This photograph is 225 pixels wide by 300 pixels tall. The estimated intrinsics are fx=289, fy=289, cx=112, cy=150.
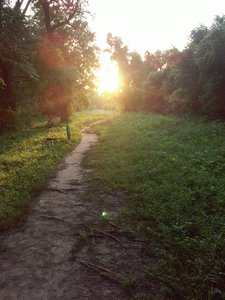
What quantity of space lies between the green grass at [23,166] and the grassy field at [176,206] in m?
2.22

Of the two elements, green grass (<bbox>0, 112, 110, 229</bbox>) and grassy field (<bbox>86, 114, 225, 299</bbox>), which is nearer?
grassy field (<bbox>86, 114, 225, 299</bbox>)

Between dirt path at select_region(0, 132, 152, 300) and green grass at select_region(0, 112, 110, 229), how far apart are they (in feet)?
1.94

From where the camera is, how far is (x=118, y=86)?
183 feet

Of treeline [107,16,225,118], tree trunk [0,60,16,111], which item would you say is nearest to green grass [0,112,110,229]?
tree trunk [0,60,16,111]

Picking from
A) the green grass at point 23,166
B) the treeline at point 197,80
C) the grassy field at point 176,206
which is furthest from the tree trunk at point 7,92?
the treeline at point 197,80

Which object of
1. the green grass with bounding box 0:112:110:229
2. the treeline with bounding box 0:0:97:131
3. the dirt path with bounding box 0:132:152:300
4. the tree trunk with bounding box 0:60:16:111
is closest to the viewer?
the dirt path with bounding box 0:132:152:300

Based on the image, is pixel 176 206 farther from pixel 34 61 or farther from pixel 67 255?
pixel 34 61

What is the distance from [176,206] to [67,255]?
3.49 m

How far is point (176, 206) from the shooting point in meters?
8.27

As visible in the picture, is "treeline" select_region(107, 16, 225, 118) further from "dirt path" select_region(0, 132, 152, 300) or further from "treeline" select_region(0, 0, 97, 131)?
"dirt path" select_region(0, 132, 152, 300)

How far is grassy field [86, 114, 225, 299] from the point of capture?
537cm

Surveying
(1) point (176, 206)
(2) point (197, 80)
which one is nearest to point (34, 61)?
(2) point (197, 80)

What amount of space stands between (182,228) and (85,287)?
2871 millimetres

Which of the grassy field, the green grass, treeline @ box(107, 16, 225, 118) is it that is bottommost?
the grassy field
